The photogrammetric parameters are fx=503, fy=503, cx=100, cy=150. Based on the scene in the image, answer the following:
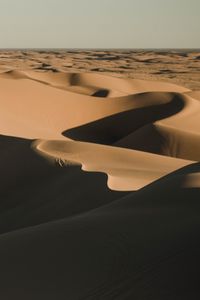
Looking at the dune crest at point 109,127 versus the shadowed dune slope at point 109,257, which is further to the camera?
the dune crest at point 109,127

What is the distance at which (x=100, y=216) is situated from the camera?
4.84 meters

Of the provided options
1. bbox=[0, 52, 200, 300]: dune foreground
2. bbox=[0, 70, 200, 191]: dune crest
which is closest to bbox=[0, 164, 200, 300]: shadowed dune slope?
bbox=[0, 52, 200, 300]: dune foreground

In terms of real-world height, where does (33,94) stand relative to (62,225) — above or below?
below

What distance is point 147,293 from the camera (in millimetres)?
3238

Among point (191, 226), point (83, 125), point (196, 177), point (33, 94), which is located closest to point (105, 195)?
point (196, 177)

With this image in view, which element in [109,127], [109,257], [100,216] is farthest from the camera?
[109,127]

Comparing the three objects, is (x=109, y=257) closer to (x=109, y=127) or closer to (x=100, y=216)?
(x=100, y=216)

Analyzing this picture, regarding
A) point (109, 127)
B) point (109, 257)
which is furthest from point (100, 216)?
point (109, 127)

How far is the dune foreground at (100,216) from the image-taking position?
11.3 feet

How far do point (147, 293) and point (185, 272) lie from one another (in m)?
0.40

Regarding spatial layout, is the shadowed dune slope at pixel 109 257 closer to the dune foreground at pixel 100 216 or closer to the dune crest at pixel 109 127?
the dune foreground at pixel 100 216

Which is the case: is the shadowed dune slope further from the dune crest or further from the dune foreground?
the dune crest

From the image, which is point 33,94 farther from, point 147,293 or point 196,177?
point 147,293

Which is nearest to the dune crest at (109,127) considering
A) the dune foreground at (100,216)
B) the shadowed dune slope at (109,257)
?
the dune foreground at (100,216)
